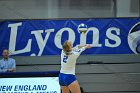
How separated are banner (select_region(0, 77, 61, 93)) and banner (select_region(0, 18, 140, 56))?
211cm

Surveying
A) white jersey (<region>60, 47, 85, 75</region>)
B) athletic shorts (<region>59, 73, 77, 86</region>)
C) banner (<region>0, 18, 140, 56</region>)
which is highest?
banner (<region>0, 18, 140, 56</region>)

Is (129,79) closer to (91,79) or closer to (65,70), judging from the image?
(91,79)

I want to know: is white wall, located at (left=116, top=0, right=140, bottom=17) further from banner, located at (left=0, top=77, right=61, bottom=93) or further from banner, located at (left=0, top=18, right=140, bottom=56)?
banner, located at (left=0, top=77, right=61, bottom=93)

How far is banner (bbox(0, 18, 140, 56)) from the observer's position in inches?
439

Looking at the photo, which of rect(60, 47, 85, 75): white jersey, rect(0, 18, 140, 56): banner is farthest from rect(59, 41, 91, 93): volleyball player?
rect(0, 18, 140, 56): banner

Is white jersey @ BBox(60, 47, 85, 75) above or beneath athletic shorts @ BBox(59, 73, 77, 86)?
above

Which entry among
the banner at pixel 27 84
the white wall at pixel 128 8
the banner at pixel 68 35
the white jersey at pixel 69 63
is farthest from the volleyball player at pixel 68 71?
the white wall at pixel 128 8

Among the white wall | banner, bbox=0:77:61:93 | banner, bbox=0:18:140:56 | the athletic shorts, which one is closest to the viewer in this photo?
the athletic shorts

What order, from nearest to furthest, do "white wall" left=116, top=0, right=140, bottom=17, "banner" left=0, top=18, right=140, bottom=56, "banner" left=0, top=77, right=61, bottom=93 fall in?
"banner" left=0, top=77, right=61, bottom=93
"banner" left=0, top=18, right=140, bottom=56
"white wall" left=116, top=0, right=140, bottom=17

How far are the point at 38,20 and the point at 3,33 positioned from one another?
1120 millimetres

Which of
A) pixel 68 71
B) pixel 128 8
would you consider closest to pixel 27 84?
pixel 68 71

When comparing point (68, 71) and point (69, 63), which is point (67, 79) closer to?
point (68, 71)

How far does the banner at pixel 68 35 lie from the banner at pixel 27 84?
211 centimetres

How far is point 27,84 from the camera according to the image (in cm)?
915
